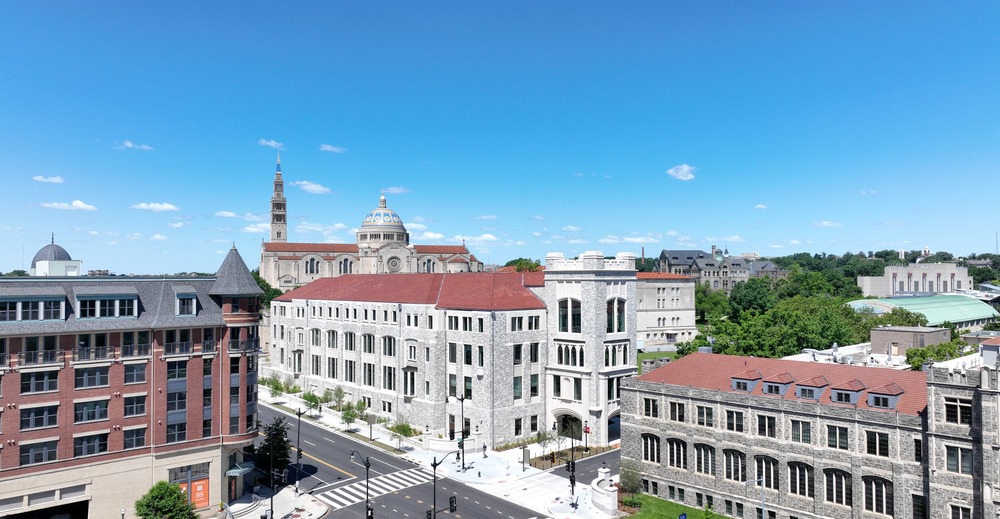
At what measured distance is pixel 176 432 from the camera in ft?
162

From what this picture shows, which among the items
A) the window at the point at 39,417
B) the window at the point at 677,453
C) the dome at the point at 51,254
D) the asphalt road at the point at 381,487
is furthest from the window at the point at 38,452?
the window at the point at 677,453

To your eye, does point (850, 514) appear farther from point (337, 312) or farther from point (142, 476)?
point (337, 312)

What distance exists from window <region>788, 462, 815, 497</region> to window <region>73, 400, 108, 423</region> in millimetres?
49820

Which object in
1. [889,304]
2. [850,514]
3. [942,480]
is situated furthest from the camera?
[889,304]

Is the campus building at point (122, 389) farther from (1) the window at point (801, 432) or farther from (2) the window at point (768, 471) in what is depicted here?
(1) the window at point (801, 432)

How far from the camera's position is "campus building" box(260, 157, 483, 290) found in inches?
6570

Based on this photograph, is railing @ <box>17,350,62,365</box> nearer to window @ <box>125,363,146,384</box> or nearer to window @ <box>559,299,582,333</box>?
window @ <box>125,363,146,384</box>

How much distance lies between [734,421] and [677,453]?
19.6 feet

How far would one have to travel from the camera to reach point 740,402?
1976 inches

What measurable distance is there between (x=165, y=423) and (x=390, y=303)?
3543 centimetres

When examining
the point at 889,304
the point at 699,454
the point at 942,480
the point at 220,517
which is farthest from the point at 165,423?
the point at 889,304

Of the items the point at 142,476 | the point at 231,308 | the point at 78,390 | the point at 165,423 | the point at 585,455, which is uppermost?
the point at 231,308

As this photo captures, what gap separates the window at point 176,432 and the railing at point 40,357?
8.99 metres

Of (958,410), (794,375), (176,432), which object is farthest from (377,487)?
(958,410)
